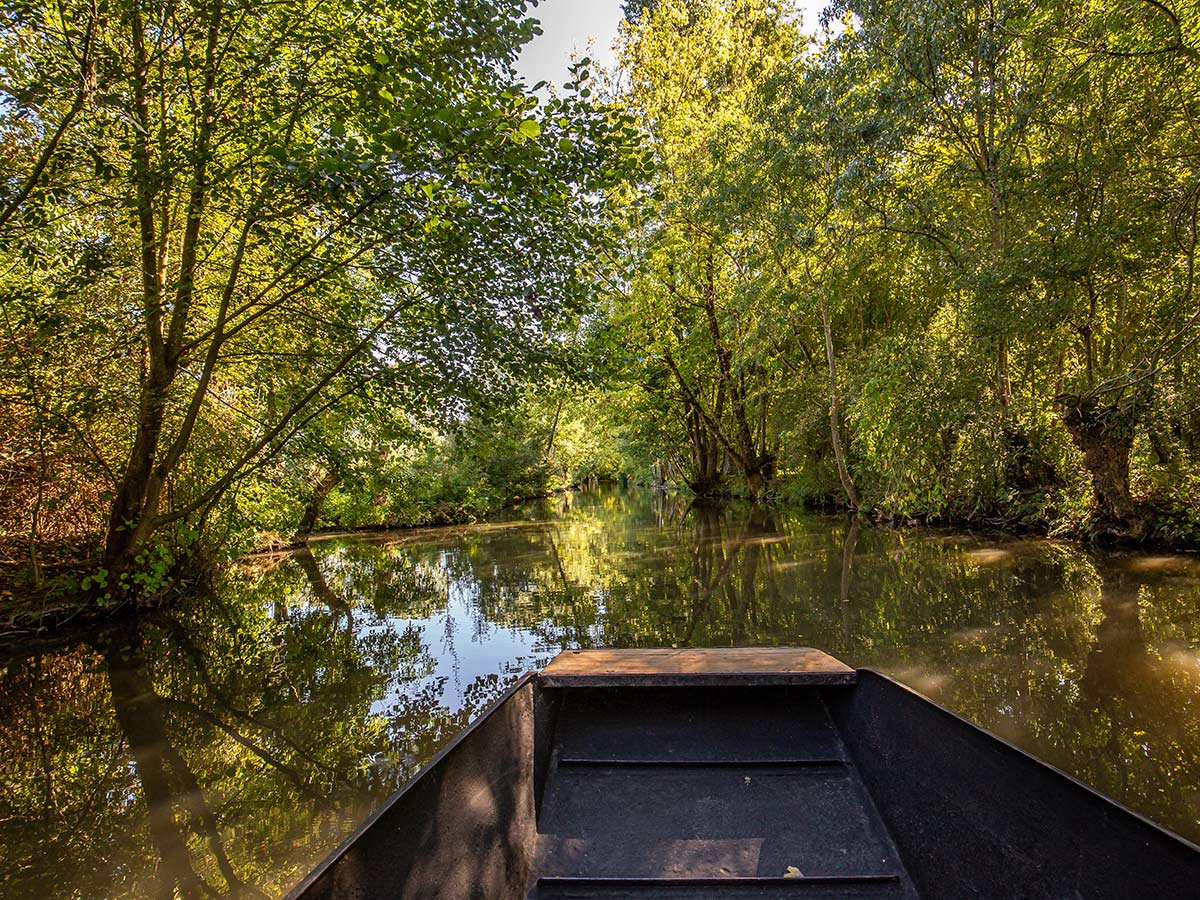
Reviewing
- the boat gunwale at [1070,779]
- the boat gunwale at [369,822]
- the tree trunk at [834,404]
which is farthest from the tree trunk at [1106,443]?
the boat gunwale at [369,822]

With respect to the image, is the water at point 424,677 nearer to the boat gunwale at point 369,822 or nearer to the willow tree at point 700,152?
the boat gunwale at point 369,822

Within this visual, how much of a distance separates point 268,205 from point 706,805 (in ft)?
17.6

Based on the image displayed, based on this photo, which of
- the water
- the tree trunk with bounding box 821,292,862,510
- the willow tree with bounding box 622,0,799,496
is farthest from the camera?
the willow tree with bounding box 622,0,799,496

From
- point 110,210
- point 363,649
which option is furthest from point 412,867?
point 110,210

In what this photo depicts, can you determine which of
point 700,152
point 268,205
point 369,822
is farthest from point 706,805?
point 700,152

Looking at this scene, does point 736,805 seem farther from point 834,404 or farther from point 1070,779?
point 834,404

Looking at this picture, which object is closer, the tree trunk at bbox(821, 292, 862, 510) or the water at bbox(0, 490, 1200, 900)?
the water at bbox(0, 490, 1200, 900)

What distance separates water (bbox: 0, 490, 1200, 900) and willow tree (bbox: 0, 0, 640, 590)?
252 cm

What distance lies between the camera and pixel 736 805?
2076 mm

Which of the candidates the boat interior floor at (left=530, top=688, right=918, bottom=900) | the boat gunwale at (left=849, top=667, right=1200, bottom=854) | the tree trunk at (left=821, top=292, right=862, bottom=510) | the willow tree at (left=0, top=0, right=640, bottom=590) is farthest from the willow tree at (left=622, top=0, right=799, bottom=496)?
the boat gunwale at (left=849, top=667, right=1200, bottom=854)

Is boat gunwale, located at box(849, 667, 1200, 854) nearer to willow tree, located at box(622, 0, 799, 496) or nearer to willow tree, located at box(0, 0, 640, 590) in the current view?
willow tree, located at box(0, 0, 640, 590)

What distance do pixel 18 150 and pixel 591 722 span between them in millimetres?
6791

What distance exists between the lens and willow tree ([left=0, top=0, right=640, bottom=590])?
4.42m

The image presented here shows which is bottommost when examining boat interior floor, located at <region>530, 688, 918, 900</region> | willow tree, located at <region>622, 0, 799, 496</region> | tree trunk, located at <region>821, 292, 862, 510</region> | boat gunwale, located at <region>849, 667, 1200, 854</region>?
boat interior floor, located at <region>530, 688, 918, 900</region>
